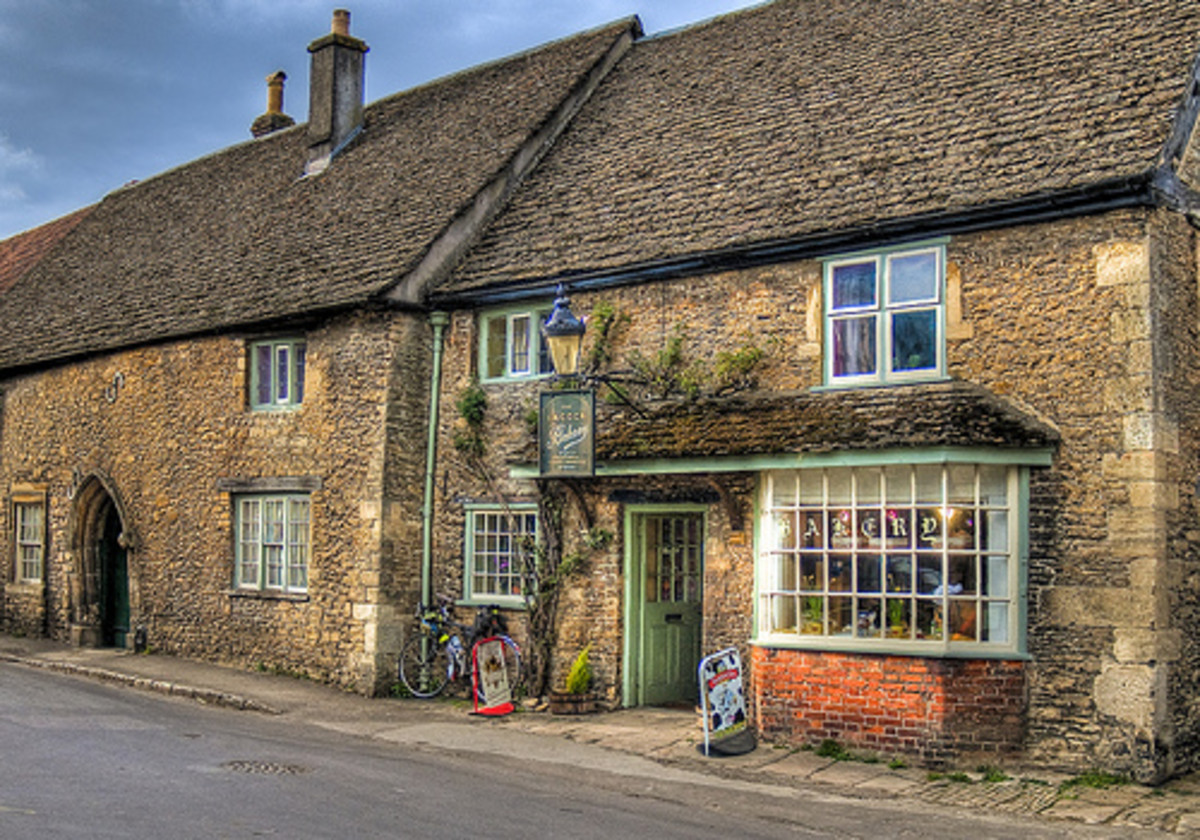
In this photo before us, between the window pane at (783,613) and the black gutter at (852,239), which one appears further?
the window pane at (783,613)

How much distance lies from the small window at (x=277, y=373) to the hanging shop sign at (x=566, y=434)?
4.91 metres

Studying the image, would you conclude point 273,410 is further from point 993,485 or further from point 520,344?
point 993,485

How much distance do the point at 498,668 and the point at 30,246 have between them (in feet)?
66.0

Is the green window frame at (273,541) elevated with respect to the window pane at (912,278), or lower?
lower

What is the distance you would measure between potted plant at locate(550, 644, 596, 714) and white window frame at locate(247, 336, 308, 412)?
5.72 m

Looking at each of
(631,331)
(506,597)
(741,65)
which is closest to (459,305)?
(631,331)

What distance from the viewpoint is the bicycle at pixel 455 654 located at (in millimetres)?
14375

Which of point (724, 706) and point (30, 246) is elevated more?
point (30, 246)

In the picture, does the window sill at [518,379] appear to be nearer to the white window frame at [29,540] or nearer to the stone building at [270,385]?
the stone building at [270,385]

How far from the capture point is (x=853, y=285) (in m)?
12.5

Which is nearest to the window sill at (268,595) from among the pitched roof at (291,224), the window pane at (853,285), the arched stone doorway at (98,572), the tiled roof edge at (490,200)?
the arched stone doorway at (98,572)

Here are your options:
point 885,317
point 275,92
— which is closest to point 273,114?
point 275,92

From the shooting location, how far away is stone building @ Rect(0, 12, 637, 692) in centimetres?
1577

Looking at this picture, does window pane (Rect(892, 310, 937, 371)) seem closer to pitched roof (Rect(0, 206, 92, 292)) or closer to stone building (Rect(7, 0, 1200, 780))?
stone building (Rect(7, 0, 1200, 780))
